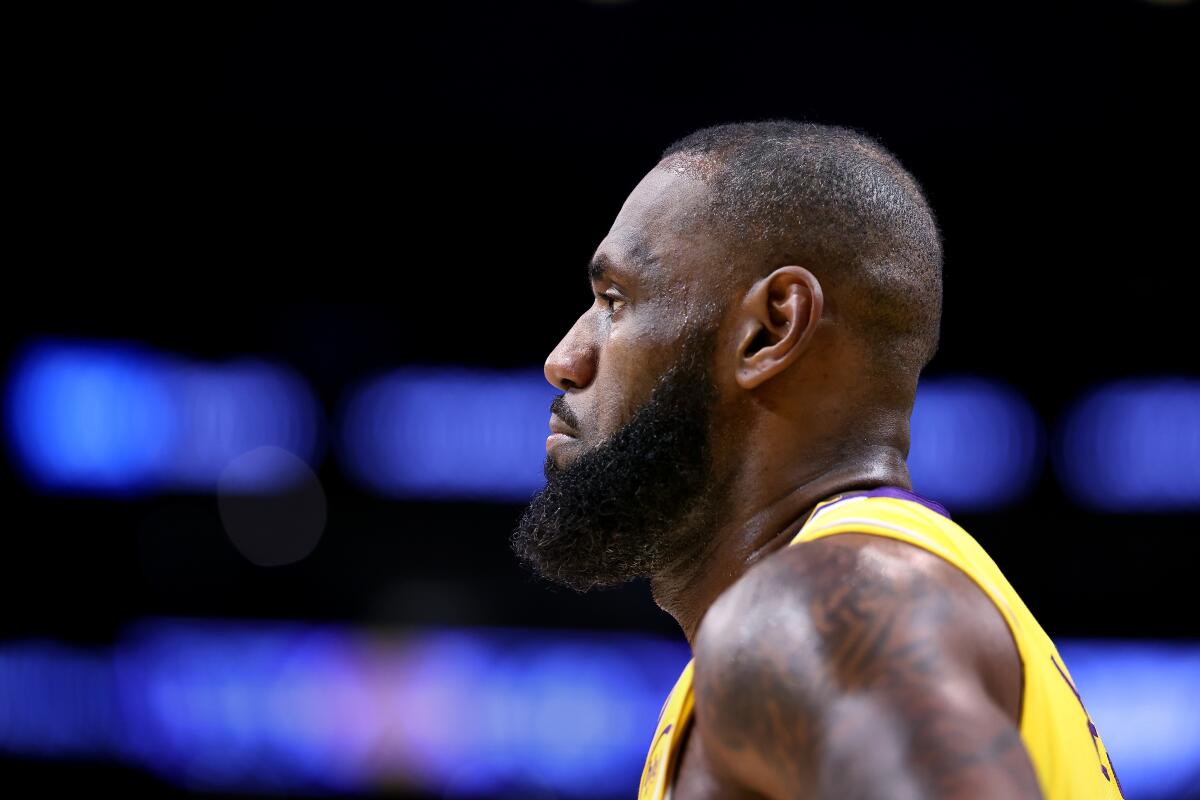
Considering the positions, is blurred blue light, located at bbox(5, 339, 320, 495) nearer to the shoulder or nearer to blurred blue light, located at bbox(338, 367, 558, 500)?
Result: blurred blue light, located at bbox(338, 367, 558, 500)

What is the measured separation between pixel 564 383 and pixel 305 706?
15.4 ft

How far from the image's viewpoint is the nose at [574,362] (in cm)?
175

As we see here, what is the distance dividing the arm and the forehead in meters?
0.52

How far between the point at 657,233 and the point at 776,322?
0.21 metres

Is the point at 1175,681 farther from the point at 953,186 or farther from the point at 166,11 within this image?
the point at 166,11

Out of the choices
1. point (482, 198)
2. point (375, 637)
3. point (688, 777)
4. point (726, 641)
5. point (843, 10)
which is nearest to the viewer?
point (726, 641)

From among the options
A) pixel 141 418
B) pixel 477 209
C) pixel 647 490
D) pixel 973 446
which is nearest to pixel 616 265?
pixel 647 490

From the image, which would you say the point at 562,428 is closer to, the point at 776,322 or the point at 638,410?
the point at 638,410

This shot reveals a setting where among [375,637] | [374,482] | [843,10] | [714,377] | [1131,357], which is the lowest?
[375,637]

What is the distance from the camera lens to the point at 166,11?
19.6 feet

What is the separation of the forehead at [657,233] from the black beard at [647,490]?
11cm

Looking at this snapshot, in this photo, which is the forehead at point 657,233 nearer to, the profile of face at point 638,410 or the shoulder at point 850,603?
the profile of face at point 638,410

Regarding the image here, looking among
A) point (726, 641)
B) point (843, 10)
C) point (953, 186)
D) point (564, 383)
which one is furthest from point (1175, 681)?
point (726, 641)

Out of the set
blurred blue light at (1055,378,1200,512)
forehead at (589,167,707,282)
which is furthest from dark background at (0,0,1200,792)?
forehead at (589,167,707,282)
